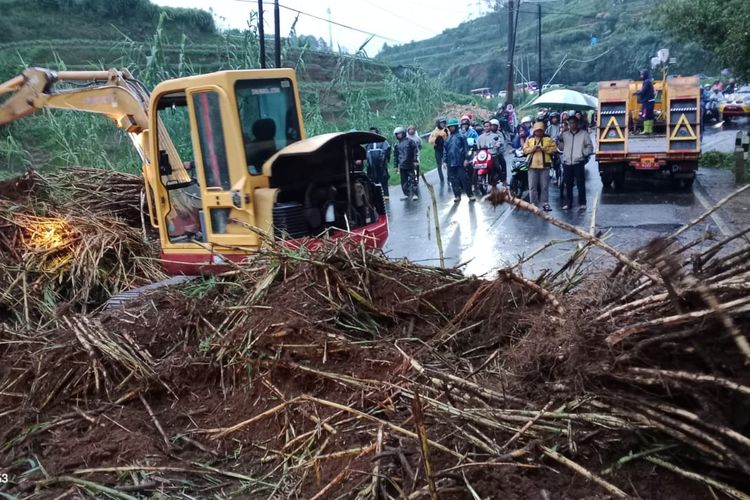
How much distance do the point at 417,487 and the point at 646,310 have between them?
133 cm

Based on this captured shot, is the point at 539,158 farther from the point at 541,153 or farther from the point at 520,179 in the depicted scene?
the point at 520,179

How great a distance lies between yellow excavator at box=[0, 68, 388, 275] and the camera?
592 cm

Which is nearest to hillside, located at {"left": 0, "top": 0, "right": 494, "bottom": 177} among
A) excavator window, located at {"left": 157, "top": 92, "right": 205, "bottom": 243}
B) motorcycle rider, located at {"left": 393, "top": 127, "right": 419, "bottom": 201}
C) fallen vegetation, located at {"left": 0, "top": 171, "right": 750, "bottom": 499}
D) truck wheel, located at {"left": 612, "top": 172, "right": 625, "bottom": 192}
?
motorcycle rider, located at {"left": 393, "top": 127, "right": 419, "bottom": 201}

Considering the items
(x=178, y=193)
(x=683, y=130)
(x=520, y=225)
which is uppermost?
(x=178, y=193)

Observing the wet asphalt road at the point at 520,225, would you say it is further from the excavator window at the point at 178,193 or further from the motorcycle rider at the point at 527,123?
the motorcycle rider at the point at 527,123

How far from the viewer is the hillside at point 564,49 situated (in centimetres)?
5612

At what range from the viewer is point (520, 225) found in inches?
455

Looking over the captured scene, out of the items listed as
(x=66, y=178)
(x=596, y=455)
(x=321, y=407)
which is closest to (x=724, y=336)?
(x=596, y=455)

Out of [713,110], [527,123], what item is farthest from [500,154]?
[713,110]

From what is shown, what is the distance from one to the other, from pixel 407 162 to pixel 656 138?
18.6ft

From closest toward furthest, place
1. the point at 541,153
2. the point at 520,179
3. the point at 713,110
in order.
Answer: the point at 541,153, the point at 520,179, the point at 713,110

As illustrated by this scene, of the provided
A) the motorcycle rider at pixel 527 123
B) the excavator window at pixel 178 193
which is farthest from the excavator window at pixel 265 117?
the motorcycle rider at pixel 527 123

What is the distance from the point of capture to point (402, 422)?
10.7 feet

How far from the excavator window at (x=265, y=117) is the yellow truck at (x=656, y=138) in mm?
9201
